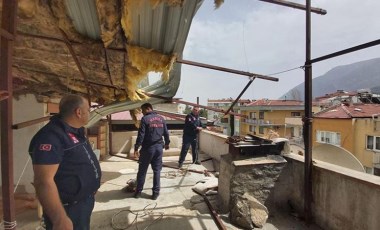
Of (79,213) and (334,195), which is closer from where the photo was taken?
(79,213)

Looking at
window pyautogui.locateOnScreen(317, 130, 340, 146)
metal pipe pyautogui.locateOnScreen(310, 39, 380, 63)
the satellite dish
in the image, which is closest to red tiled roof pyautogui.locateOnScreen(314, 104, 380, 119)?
window pyautogui.locateOnScreen(317, 130, 340, 146)

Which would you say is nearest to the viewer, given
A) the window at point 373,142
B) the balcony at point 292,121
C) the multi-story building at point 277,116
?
the window at point 373,142

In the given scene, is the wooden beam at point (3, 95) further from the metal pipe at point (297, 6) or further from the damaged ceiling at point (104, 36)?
the metal pipe at point (297, 6)

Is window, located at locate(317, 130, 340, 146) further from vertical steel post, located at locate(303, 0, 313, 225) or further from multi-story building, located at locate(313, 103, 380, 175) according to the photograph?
vertical steel post, located at locate(303, 0, 313, 225)

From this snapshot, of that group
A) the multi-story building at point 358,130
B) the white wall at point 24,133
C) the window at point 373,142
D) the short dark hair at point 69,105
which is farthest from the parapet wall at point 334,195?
the window at point 373,142

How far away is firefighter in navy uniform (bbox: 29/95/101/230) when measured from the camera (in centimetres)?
171

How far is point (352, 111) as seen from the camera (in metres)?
24.2

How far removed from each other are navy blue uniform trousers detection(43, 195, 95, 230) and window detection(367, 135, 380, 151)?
25024mm

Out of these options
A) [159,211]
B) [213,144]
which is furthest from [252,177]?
[213,144]

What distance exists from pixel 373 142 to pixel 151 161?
23.5 metres

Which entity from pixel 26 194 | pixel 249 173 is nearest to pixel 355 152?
pixel 249 173

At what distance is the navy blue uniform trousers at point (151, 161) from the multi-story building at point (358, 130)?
2090 centimetres

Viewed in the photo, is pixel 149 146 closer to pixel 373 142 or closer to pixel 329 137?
pixel 373 142

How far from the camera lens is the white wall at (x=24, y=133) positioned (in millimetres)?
4824
